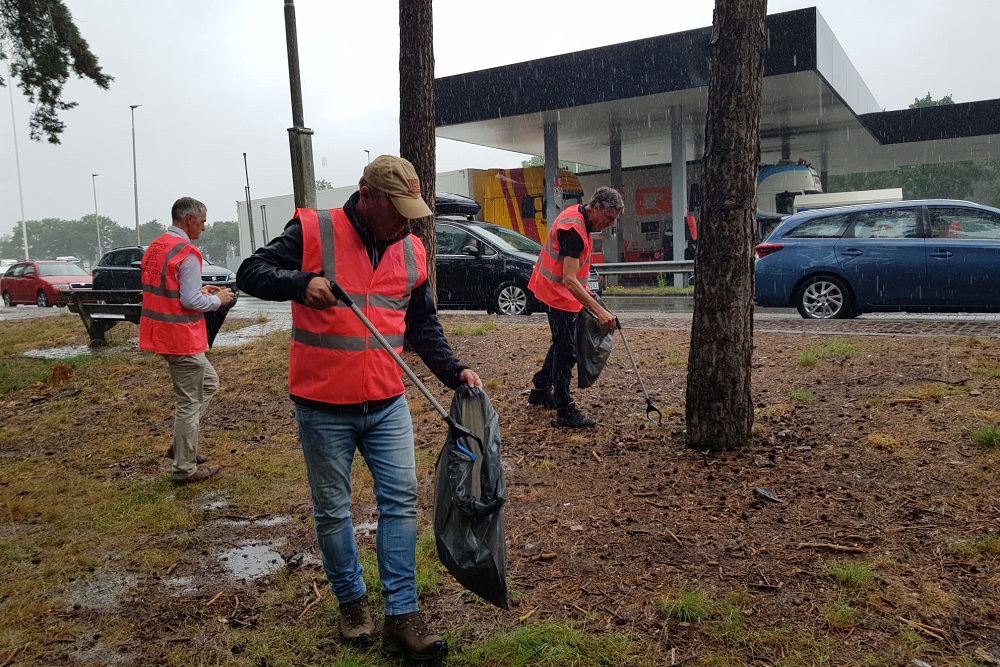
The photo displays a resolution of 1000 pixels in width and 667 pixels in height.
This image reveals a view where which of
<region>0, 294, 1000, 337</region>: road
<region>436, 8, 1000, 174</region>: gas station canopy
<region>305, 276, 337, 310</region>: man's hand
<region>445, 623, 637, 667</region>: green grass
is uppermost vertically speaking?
<region>436, 8, 1000, 174</region>: gas station canopy

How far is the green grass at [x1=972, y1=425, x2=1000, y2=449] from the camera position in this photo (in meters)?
4.46

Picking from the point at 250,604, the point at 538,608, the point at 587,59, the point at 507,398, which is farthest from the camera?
the point at 587,59

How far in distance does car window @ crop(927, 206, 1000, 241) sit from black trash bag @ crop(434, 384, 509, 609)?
9151 mm

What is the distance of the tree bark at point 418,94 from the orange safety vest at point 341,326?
492cm

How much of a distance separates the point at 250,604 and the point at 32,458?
11.8ft

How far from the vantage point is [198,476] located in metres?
5.14

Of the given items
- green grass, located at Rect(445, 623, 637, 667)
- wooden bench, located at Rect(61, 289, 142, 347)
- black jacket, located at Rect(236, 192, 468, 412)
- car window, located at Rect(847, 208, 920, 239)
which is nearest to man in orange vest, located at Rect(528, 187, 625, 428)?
black jacket, located at Rect(236, 192, 468, 412)

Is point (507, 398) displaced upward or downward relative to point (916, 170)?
downward

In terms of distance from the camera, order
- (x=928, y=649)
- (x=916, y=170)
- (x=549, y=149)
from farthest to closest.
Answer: (x=916, y=170)
(x=549, y=149)
(x=928, y=649)

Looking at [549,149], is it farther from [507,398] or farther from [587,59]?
[507,398]

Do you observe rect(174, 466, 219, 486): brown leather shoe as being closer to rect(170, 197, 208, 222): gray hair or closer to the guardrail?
rect(170, 197, 208, 222): gray hair

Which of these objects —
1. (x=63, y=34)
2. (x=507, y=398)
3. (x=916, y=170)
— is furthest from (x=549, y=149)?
(x=916, y=170)

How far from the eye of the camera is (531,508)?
431 cm

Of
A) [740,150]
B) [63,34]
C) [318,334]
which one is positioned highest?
[63,34]
